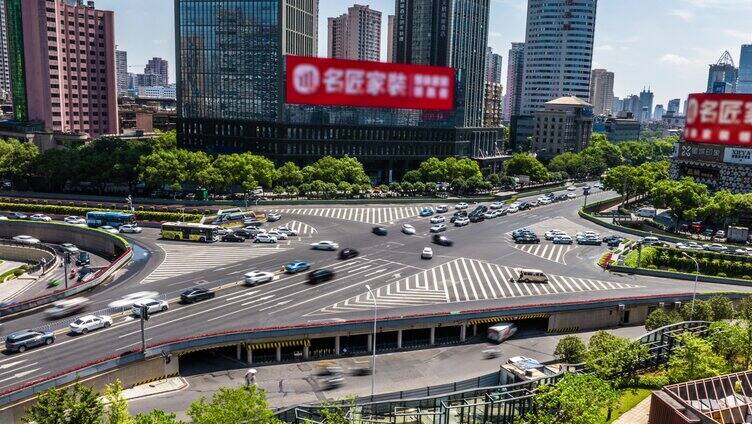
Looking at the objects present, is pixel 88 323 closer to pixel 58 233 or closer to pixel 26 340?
pixel 26 340

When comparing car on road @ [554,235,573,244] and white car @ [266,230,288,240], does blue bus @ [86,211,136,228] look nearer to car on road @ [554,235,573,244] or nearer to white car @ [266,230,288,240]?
white car @ [266,230,288,240]

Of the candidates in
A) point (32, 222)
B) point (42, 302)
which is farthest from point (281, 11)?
point (42, 302)

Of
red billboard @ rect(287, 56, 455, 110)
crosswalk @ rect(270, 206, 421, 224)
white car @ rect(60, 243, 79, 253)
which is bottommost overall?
white car @ rect(60, 243, 79, 253)

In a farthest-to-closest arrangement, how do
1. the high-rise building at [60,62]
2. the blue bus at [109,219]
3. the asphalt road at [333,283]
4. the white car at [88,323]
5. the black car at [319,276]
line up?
1. the high-rise building at [60,62]
2. the blue bus at [109,219]
3. the black car at [319,276]
4. the asphalt road at [333,283]
5. the white car at [88,323]

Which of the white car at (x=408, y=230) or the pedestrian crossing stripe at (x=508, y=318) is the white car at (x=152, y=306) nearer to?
the pedestrian crossing stripe at (x=508, y=318)

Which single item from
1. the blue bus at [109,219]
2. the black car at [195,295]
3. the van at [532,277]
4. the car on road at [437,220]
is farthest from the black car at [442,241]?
the blue bus at [109,219]

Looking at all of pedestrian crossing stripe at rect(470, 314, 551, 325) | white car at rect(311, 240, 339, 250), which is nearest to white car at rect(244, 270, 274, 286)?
white car at rect(311, 240, 339, 250)

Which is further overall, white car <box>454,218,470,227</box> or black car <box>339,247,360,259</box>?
white car <box>454,218,470,227</box>
